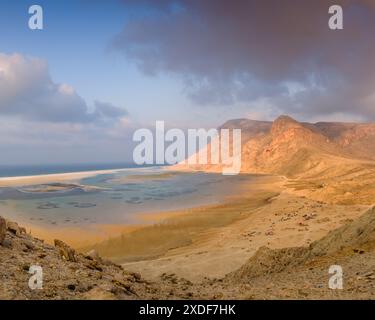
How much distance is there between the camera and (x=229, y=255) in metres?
22.3

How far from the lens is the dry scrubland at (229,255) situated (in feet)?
30.7

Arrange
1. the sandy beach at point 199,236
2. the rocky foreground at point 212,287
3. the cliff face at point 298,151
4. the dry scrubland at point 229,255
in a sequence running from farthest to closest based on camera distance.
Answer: the cliff face at point 298,151 < the sandy beach at point 199,236 < the dry scrubland at point 229,255 < the rocky foreground at point 212,287

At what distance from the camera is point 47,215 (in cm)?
4203

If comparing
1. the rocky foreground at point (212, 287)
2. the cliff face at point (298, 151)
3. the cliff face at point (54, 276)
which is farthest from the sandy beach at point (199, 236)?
the cliff face at point (298, 151)

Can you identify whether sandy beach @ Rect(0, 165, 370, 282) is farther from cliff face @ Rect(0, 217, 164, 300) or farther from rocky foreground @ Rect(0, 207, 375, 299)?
cliff face @ Rect(0, 217, 164, 300)

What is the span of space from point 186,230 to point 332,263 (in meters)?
21.3

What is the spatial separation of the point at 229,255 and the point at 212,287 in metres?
10.5

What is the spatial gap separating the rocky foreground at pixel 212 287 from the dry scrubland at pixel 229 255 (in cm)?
3

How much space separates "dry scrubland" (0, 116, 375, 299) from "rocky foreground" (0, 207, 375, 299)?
1.2 inches

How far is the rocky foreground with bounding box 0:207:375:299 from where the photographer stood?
837 centimetres

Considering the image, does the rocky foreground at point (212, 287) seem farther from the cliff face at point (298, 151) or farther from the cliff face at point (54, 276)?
the cliff face at point (298, 151)
